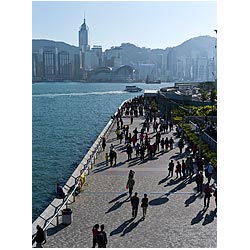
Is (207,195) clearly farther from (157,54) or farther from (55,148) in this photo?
(157,54)

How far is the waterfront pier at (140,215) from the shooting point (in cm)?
732

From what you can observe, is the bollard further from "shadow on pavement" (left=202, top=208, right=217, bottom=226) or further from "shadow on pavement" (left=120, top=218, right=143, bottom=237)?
"shadow on pavement" (left=202, top=208, right=217, bottom=226)

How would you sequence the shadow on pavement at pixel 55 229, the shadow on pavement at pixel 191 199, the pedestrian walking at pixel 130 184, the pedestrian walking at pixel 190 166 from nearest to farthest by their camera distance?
the shadow on pavement at pixel 55 229
the shadow on pavement at pixel 191 199
the pedestrian walking at pixel 130 184
the pedestrian walking at pixel 190 166

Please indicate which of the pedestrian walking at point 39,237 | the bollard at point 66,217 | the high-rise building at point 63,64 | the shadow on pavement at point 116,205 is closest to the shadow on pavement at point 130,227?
the shadow on pavement at point 116,205

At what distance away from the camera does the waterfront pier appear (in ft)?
24.0

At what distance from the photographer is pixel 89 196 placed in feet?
32.7

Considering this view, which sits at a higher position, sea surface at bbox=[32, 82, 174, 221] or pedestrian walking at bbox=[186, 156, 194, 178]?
pedestrian walking at bbox=[186, 156, 194, 178]

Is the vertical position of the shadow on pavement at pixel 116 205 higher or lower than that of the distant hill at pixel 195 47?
lower

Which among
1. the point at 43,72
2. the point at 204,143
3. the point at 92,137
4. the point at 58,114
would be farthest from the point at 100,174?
the point at 43,72

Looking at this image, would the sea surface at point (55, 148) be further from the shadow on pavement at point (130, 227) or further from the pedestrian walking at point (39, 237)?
the pedestrian walking at point (39, 237)

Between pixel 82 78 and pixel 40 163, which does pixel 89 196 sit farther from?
pixel 82 78

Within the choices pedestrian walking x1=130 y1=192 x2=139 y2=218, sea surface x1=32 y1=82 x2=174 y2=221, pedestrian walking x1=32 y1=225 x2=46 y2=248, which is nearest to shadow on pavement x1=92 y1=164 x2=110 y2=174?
sea surface x1=32 y1=82 x2=174 y2=221

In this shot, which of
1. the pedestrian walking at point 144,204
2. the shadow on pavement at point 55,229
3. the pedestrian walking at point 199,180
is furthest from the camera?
the pedestrian walking at point 199,180

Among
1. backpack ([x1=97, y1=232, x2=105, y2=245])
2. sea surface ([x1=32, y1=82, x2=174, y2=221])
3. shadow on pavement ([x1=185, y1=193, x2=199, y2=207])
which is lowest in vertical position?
sea surface ([x1=32, y1=82, x2=174, y2=221])
